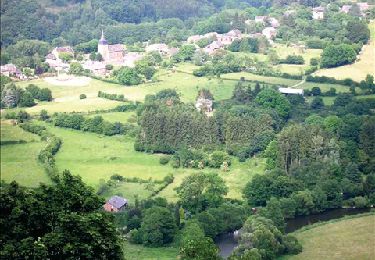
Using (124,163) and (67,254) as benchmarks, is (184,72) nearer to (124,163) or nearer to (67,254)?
(124,163)

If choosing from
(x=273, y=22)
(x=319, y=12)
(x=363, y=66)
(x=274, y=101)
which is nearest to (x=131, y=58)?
(x=273, y=22)

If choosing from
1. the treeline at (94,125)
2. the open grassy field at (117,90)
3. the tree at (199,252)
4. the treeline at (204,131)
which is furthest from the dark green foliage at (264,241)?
the open grassy field at (117,90)

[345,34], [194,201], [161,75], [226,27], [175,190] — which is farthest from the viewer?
[226,27]

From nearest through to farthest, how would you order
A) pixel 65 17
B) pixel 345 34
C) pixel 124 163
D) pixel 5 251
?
pixel 5 251, pixel 124 163, pixel 345 34, pixel 65 17

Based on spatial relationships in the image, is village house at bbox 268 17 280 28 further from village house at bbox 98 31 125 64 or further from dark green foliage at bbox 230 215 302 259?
dark green foliage at bbox 230 215 302 259

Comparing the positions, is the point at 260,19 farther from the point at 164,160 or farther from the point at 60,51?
the point at 164,160

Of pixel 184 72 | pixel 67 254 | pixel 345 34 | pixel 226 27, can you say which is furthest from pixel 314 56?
pixel 67 254
